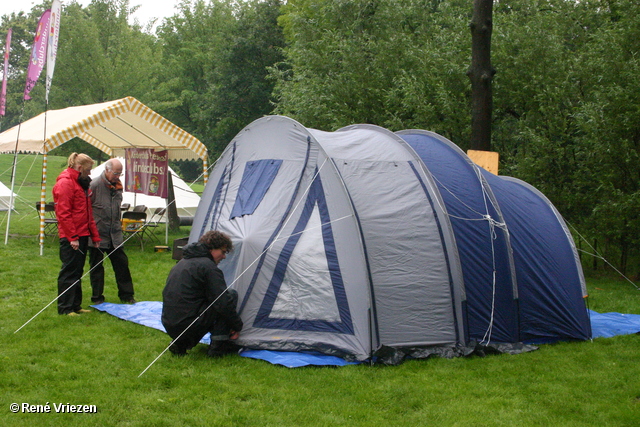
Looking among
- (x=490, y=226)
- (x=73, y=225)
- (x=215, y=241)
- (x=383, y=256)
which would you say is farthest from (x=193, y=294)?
(x=490, y=226)

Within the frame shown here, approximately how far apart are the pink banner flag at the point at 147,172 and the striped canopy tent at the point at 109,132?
0.30 metres

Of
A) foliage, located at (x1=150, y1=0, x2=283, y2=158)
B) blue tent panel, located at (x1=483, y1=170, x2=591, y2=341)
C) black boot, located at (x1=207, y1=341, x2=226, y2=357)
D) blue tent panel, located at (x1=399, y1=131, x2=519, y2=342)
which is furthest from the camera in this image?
foliage, located at (x1=150, y1=0, x2=283, y2=158)

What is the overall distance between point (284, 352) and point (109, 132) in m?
9.50

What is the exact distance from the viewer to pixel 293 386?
482 centimetres

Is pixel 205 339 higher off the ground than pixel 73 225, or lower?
lower

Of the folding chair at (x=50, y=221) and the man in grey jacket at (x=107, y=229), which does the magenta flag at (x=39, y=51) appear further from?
the man in grey jacket at (x=107, y=229)

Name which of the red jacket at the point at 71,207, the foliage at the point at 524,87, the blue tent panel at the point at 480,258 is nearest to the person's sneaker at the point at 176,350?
the red jacket at the point at 71,207

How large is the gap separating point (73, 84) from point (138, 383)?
27.0m

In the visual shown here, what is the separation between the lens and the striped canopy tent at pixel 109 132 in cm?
1098

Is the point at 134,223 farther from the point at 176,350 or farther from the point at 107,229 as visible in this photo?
the point at 176,350

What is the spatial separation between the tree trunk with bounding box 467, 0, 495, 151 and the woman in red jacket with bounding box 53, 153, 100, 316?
5.81 metres

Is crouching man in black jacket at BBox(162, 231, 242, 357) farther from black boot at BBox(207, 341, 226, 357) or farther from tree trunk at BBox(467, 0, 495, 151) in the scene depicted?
tree trunk at BBox(467, 0, 495, 151)

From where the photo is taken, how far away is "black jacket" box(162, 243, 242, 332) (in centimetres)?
533

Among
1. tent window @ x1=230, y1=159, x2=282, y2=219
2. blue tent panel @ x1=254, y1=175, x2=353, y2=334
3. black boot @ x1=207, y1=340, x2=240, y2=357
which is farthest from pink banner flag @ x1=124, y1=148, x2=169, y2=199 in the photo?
black boot @ x1=207, y1=340, x2=240, y2=357
